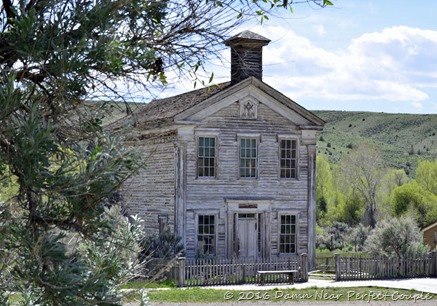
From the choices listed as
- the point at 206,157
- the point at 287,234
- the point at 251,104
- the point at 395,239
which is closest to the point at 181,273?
the point at 206,157

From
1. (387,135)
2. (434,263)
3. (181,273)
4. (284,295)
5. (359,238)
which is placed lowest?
(284,295)

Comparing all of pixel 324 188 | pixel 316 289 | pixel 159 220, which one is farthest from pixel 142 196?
pixel 324 188

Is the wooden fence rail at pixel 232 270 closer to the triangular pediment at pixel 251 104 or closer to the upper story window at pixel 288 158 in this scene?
the upper story window at pixel 288 158

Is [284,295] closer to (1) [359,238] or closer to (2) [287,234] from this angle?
(2) [287,234]

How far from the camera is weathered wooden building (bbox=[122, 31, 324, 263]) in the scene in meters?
28.5

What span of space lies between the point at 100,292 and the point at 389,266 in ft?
82.1

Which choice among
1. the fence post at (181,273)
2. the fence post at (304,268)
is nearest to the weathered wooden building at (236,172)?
the fence post at (304,268)

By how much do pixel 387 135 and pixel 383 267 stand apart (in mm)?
100322

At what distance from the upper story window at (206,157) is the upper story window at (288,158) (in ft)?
8.90

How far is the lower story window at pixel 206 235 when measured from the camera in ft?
93.9

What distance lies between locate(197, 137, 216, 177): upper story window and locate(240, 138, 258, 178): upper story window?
112cm

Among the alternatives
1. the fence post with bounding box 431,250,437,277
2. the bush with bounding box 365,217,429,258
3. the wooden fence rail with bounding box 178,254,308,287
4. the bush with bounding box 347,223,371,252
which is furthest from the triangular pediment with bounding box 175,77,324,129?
the bush with bounding box 347,223,371,252

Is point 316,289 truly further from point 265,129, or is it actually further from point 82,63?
point 82,63

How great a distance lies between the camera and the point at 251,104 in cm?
2961
